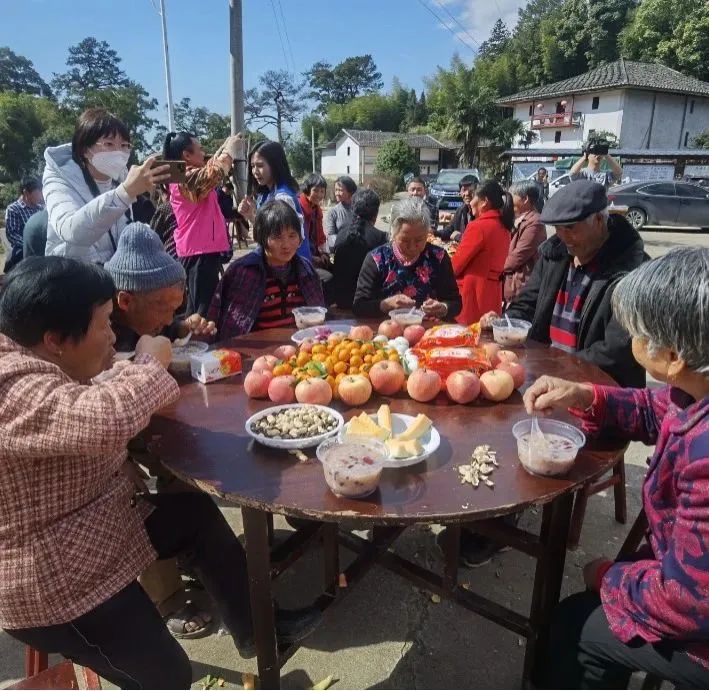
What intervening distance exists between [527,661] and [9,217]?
25.6 ft

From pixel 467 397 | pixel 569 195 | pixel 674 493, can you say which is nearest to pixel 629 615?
pixel 674 493

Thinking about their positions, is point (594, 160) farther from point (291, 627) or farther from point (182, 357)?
point (291, 627)

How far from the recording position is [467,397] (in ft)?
6.28

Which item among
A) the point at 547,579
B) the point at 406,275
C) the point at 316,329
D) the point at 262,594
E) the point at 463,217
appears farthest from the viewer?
the point at 463,217

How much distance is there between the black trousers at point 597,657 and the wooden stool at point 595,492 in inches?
44.8

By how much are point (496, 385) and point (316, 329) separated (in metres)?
1.14

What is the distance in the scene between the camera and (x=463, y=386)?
1888mm

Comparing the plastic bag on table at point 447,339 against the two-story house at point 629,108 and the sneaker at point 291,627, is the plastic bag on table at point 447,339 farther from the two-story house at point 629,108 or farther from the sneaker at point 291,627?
the two-story house at point 629,108

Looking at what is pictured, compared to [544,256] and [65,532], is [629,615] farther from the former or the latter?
[544,256]

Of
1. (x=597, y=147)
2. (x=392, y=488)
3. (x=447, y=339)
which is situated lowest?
(x=392, y=488)

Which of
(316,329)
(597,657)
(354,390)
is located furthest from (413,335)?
(597,657)

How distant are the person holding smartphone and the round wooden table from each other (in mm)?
2081

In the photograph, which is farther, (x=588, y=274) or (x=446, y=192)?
(x=446, y=192)

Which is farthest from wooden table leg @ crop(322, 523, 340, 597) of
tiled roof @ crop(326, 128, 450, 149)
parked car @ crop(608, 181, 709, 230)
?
tiled roof @ crop(326, 128, 450, 149)
